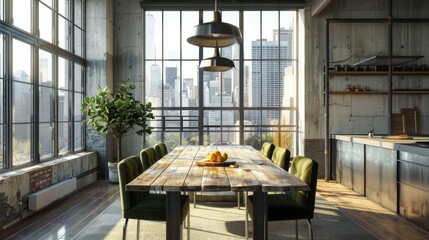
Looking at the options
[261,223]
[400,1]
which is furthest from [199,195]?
[400,1]

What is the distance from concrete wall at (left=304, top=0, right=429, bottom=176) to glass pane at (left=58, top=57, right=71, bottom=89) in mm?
4638

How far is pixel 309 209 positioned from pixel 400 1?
21.7ft

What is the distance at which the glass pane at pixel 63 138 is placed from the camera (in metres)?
6.36

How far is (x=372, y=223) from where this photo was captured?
4496mm

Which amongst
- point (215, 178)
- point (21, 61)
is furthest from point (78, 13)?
point (215, 178)

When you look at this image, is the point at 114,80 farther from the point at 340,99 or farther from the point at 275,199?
the point at 275,199

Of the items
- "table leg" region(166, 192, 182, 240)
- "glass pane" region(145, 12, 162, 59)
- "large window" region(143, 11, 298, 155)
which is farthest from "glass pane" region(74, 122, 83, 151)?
"table leg" region(166, 192, 182, 240)

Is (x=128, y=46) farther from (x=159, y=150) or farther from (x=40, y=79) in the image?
(x=159, y=150)

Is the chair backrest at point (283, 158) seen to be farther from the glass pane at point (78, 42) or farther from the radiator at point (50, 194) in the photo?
the glass pane at point (78, 42)

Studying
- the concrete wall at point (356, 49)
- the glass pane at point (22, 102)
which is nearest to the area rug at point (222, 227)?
the glass pane at point (22, 102)

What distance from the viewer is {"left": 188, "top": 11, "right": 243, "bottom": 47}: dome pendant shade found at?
363cm

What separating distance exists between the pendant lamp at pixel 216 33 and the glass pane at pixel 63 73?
328cm

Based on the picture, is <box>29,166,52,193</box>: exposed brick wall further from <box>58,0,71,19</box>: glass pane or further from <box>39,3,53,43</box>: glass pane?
<box>58,0,71,19</box>: glass pane

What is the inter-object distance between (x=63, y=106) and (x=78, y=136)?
0.87 meters
